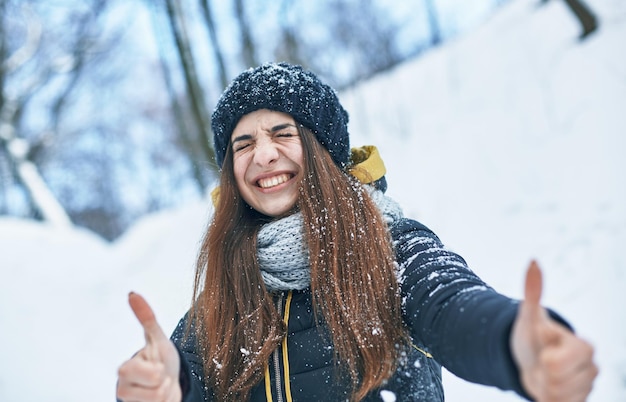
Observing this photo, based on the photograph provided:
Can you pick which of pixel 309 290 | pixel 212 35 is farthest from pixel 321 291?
pixel 212 35

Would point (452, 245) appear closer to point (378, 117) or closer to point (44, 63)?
point (378, 117)

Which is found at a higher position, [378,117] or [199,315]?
[378,117]

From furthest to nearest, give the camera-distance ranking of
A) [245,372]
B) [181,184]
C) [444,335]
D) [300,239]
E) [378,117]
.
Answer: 1. [181,184]
2. [378,117]
3. [300,239]
4. [245,372]
5. [444,335]

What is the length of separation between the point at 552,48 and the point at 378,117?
2.54m

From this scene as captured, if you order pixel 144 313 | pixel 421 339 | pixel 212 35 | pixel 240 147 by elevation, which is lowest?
pixel 421 339

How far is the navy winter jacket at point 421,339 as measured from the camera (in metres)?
1.06

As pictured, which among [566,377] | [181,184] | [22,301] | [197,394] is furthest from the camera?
[181,184]

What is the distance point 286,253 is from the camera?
166 cm

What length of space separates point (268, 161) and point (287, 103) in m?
0.25

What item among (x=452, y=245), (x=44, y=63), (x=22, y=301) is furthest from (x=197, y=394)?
(x=44, y=63)

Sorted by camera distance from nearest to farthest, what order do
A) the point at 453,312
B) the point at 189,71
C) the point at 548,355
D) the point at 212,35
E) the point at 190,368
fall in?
1. the point at 548,355
2. the point at 453,312
3. the point at 190,368
4. the point at 189,71
5. the point at 212,35

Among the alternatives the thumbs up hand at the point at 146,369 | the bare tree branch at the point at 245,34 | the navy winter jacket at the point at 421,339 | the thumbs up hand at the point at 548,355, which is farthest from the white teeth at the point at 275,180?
the bare tree branch at the point at 245,34

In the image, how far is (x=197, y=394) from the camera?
1.44m

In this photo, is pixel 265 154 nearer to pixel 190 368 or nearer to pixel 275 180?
pixel 275 180
